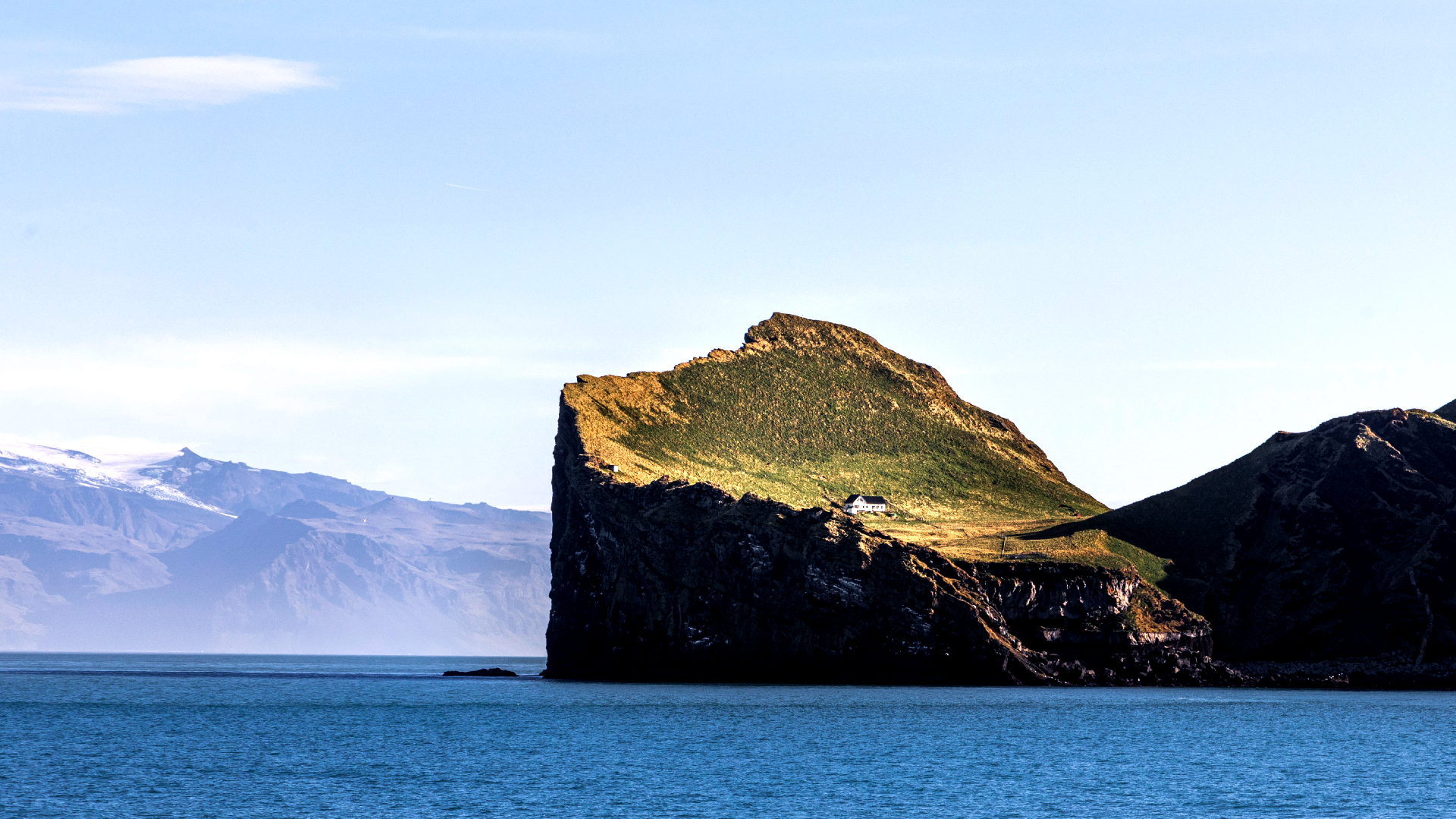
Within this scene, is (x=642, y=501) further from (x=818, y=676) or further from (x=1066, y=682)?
(x=1066, y=682)

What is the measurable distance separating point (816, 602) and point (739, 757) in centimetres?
7497

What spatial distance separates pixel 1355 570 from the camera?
18675cm

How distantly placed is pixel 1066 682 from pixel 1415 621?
41886mm

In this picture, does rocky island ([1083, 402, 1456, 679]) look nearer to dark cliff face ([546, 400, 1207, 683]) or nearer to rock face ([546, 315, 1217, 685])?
Answer: rock face ([546, 315, 1217, 685])

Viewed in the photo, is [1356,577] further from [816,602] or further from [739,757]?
[739,757]

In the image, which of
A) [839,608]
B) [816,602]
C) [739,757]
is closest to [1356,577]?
[839,608]

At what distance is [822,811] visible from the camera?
74.2 metres

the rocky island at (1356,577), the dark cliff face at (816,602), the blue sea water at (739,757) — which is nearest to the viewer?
the blue sea water at (739,757)

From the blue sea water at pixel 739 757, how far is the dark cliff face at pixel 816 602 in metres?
16.0

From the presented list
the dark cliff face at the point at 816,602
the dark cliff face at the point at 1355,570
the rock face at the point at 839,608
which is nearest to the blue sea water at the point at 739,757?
the dark cliff face at the point at 816,602

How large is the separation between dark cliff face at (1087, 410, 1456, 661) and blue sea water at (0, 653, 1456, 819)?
28270mm

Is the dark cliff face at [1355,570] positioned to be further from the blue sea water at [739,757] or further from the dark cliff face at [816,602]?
the blue sea water at [739,757]

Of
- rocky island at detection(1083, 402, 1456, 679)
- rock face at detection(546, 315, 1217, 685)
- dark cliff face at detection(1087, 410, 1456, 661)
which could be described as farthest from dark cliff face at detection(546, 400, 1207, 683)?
dark cliff face at detection(1087, 410, 1456, 661)

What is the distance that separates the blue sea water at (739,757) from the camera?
249 ft
